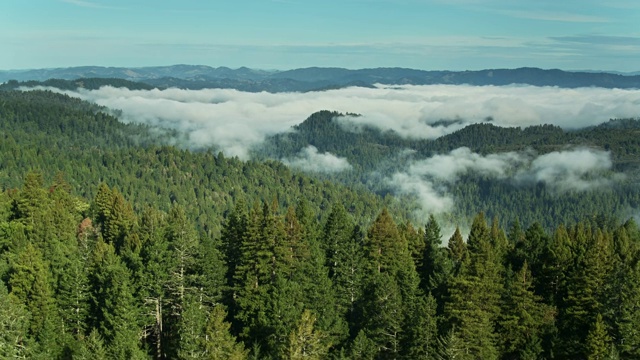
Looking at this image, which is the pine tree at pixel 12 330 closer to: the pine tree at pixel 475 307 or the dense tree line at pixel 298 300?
the dense tree line at pixel 298 300

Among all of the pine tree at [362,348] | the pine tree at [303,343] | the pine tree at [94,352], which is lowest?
the pine tree at [362,348]

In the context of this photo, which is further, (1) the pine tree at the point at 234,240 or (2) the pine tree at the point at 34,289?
(1) the pine tree at the point at 234,240

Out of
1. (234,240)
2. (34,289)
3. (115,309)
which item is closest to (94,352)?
(115,309)

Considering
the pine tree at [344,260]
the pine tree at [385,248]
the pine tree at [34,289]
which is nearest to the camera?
the pine tree at [34,289]

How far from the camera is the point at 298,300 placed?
57.0m

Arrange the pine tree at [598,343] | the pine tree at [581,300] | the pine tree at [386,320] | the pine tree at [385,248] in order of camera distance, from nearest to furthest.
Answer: the pine tree at [598,343] < the pine tree at [386,320] < the pine tree at [581,300] < the pine tree at [385,248]

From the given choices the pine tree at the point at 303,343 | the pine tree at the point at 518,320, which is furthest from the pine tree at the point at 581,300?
the pine tree at the point at 303,343

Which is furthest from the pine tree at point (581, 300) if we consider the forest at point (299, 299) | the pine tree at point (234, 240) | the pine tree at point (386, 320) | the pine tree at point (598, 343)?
the pine tree at point (234, 240)

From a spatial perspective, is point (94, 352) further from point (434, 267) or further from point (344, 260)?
point (434, 267)

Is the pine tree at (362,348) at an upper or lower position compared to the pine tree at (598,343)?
lower

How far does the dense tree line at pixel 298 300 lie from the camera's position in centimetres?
5112

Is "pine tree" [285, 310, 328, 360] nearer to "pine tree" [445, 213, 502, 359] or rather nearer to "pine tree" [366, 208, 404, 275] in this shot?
"pine tree" [445, 213, 502, 359]

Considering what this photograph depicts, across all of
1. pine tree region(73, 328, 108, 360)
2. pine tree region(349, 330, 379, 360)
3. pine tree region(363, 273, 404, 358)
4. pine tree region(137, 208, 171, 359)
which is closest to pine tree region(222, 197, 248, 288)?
pine tree region(137, 208, 171, 359)

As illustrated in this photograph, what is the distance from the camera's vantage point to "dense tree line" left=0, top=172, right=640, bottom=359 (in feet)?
168
